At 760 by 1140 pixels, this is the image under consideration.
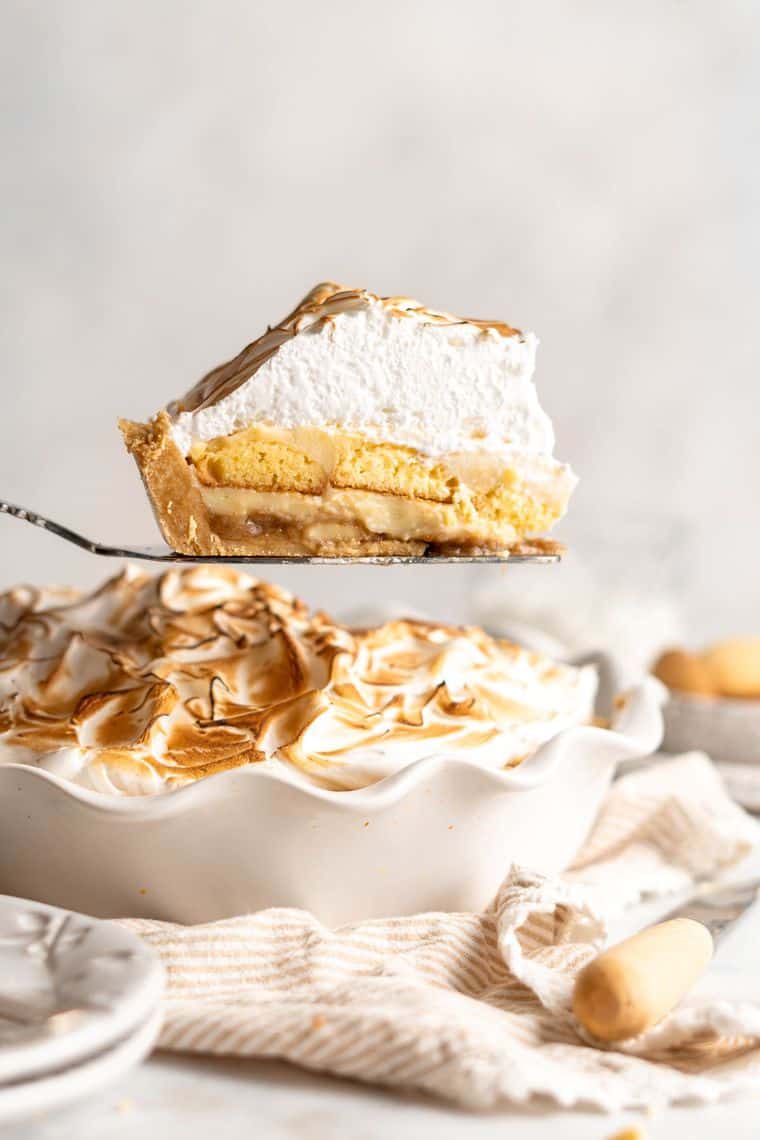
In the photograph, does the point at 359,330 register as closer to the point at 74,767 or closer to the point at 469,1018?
the point at 74,767

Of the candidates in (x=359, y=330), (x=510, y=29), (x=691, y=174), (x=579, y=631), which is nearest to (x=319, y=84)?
(x=510, y=29)

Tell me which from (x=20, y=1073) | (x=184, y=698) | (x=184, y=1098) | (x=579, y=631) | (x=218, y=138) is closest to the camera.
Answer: (x=20, y=1073)

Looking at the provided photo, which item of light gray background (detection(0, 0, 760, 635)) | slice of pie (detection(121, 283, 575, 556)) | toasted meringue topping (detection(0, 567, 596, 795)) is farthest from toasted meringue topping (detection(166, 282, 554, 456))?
light gray background (detection(0, 0, 760, 635))

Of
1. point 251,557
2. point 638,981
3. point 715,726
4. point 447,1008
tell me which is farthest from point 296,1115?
point 715,726

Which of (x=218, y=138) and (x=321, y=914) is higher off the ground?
(x=218, y=138)

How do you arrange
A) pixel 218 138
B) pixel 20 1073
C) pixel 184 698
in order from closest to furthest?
pixel 20 1073 → pixel 184 698 → pixel 218 138

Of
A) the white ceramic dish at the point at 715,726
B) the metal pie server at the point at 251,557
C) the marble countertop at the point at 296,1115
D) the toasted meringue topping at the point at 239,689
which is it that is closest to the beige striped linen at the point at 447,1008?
the marble countertop at the point at 296,1115

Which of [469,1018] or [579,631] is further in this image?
[579,631]
